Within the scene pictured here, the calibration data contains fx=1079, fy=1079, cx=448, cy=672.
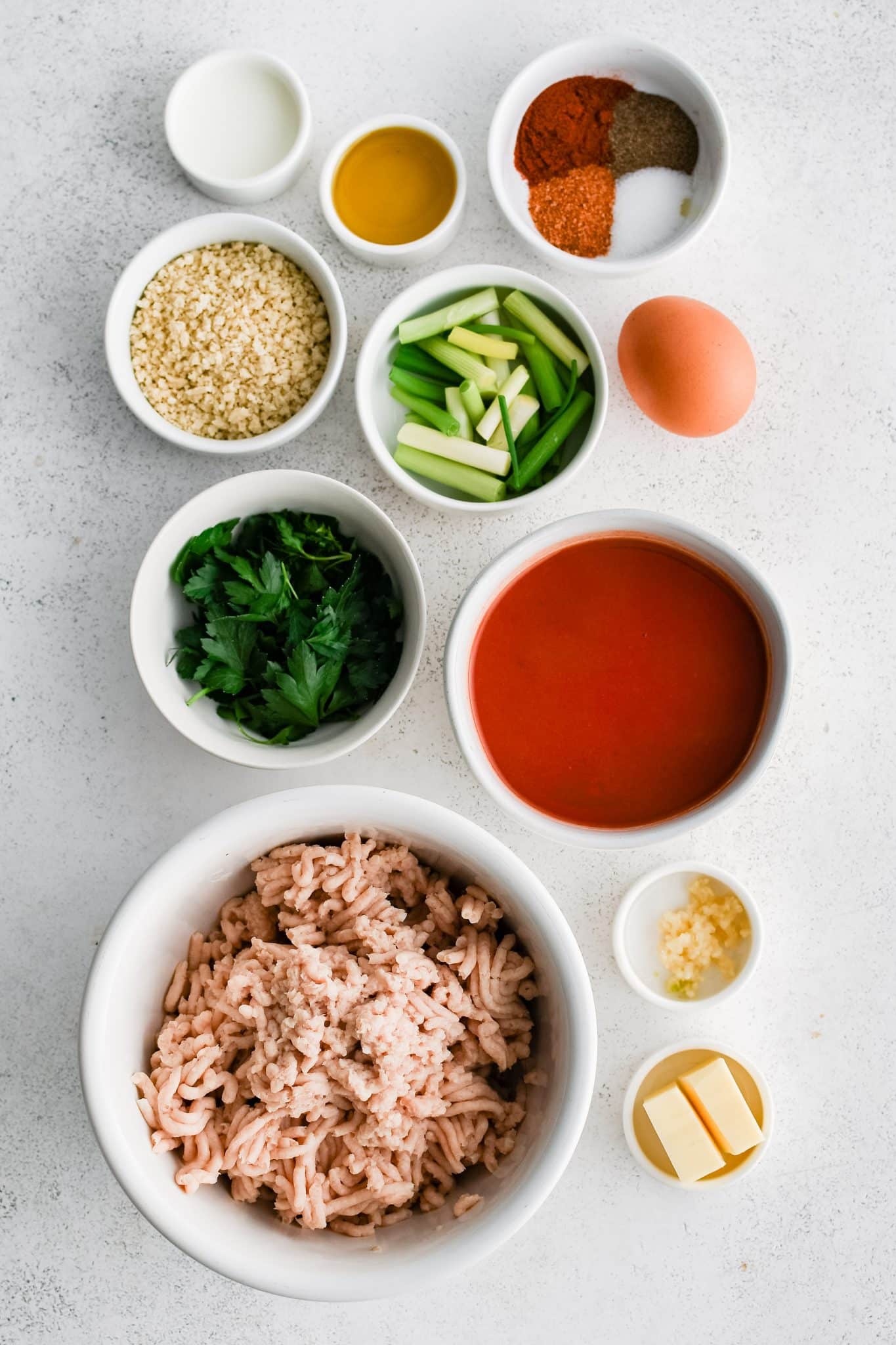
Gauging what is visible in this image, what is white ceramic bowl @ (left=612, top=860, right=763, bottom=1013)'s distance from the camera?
1554 millimetres

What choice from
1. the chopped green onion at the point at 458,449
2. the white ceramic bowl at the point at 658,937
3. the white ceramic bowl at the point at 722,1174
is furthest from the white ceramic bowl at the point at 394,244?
the white ceramic bowl at the point at 722,1174

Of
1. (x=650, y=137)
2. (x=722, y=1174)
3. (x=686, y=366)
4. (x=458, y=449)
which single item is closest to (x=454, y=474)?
(x=458, y=449)

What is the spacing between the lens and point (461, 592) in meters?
1.65

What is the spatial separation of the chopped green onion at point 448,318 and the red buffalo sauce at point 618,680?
1.38 ft

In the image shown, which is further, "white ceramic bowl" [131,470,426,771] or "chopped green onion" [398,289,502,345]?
"chopped green onion" [398,289,502,345]

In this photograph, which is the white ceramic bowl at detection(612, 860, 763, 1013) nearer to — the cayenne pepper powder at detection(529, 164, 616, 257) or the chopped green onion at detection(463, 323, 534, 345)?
the chopped green onion at detection(463, 323, 534, 345)

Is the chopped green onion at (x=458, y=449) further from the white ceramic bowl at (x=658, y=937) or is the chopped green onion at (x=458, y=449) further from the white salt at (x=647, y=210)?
the white ceramic bowl at (x=658, y=937)

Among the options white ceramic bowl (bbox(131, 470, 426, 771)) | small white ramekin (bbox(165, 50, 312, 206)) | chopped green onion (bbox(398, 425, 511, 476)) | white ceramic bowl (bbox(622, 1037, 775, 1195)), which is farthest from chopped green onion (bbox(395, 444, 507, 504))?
white ceramic bowl (bbox(622, 1037, 775, 1195))

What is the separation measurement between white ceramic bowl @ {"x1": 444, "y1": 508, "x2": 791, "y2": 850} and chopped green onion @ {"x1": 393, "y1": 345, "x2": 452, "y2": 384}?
384 mm

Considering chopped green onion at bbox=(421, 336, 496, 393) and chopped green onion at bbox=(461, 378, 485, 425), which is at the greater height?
chopped green onion at bbox=(421, 336, 496, 393)

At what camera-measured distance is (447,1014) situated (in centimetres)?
124

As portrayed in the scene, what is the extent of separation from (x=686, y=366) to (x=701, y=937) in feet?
2.71

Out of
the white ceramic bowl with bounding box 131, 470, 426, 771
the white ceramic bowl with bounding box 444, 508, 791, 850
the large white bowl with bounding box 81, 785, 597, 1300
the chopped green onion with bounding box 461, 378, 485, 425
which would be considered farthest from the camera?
the chopped green onion with bounding box 461, 378, 485, 425

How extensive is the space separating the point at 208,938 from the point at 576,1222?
74 cm
